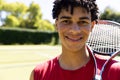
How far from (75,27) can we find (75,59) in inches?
11.8

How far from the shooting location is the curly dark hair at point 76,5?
2.44 m

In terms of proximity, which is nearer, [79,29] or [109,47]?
[79,29]

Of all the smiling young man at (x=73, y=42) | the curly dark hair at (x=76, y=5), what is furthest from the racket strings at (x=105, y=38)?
the curly dark hair at (x=76, y=5)

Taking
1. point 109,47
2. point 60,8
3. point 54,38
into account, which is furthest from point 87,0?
point 54,38

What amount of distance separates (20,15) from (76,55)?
56.9m

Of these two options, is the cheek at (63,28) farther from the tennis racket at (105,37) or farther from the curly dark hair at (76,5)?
the tennis racket at (105,37)

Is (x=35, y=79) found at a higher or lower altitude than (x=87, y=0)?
lower

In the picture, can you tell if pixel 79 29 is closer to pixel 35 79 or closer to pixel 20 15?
pixel 35 79

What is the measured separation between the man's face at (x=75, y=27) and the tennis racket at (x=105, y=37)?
1.67 feet

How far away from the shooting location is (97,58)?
8.30 feet

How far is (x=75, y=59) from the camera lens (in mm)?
2594

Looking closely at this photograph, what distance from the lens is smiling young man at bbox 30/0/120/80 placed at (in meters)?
2.42

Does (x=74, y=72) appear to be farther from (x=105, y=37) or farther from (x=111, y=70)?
(x=105, y=37)

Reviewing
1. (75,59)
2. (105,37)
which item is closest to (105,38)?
(105,37)
